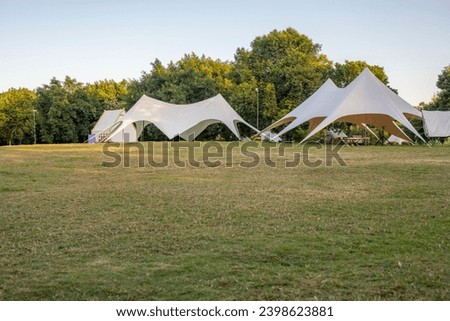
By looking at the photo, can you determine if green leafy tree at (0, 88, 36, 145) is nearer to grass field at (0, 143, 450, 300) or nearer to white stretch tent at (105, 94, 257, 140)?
white stretch tent at (105, 94, 257, 140)

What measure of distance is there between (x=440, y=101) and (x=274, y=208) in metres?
35.8

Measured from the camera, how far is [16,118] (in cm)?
4584

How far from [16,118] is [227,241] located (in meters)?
46.1

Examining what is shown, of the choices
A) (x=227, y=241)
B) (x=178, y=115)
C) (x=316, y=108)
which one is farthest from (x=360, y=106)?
(x=227, y=241)

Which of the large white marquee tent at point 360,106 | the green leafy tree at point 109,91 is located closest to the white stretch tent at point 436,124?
the large white marquee tent at point 360,106

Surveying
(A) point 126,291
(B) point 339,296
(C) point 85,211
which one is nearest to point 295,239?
(B) point 339,296

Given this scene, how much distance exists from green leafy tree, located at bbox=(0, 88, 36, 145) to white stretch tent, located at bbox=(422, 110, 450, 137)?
35.2m

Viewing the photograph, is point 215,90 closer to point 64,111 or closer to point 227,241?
point 64,111

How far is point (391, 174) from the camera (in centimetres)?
998

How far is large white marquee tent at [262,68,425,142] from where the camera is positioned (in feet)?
69.3

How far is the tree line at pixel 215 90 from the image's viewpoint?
32.6 meters

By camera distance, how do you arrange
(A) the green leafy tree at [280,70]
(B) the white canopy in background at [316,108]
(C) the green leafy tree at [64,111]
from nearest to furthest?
1. (B) the white canopy in background at [316,108]
2. (A) the green leafy tree at [280,70]
3. (C) the green leafy tree at [64,111]

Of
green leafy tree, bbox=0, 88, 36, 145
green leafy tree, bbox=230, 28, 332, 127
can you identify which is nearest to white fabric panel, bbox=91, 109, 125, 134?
green leafy tree, bbox=0, 88, 36, 145

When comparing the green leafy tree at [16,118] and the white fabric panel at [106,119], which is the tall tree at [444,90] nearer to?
the white fabric panel at [106,119]
